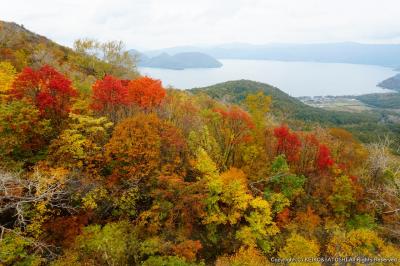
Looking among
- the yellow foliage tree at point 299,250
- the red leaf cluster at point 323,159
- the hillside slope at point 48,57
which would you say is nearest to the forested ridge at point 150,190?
the yellow foliage tree at point 299,250

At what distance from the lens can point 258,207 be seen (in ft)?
104

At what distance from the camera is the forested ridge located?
2300 cm

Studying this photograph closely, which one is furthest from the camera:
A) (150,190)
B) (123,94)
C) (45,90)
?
(123,94)

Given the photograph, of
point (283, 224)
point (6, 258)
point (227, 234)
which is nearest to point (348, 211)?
point (283, 224)

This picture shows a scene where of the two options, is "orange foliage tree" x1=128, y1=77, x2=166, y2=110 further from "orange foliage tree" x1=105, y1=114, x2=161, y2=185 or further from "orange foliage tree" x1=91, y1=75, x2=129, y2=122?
"orange foliage tree" x1=105, y1=114, x2=161, y2=185

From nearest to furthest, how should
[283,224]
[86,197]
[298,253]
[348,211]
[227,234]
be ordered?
[86,197]
[298,253]
[227,234]
[283,224]
[348,211]

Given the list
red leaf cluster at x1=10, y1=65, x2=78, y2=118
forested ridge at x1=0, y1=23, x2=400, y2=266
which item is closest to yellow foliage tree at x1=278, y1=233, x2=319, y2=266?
forested ridge at x1=0, y1=23, x2=400, y2=266

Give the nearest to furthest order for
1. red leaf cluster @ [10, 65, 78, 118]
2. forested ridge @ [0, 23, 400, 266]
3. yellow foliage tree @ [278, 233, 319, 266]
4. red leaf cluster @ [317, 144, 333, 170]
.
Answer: forested ridge @ [0, 23, 400, 266] < yellow foliage tree @ [278, 233, 319, 266] < red leaf cluster @ [10, 65, 78, 118] < red leaf cluster @ [317, 144, 333, 170]

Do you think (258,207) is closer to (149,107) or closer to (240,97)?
(149,107)

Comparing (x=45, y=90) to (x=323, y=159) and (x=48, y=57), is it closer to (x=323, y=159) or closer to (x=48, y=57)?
(x=323, y=159)

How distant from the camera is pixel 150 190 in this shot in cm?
2873

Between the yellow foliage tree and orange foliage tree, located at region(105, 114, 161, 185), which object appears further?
the yellow foliage tree

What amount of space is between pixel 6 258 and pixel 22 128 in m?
11.0

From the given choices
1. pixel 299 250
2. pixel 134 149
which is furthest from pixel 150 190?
pixel 299 250
